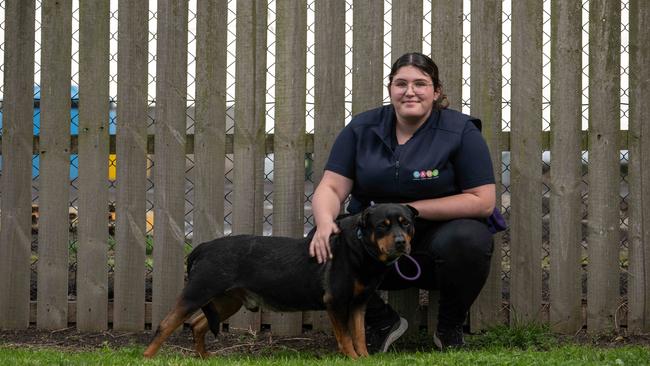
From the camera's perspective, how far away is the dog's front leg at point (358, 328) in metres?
5.16

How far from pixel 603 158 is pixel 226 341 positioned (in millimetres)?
2553

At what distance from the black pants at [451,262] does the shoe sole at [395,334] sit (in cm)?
17

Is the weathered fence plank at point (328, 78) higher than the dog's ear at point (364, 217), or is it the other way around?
the weathered fence plank at point (328, 78)

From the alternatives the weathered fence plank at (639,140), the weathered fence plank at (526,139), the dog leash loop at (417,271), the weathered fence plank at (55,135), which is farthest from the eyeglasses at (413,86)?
the weathered fence plank at (55,135)

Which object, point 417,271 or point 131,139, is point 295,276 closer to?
point 417,271

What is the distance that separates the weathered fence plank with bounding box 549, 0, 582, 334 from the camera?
5801 millimetres

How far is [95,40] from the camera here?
602 cm

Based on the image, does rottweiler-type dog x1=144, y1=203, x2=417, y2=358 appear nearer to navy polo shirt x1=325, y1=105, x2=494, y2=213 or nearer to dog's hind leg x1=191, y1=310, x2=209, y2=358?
dog's hind leg x1=191, y1=310, x2=209, y2=358

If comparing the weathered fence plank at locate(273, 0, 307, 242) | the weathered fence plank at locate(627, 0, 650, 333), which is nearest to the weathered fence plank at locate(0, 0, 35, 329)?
the weathered fence plank at locate(273, 0, 307, 242)

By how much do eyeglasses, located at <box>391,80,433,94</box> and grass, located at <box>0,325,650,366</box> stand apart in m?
1.42


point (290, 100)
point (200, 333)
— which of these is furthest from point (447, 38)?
point (200, 333)

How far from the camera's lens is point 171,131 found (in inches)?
236

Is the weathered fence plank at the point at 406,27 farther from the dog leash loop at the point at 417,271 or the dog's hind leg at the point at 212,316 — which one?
the dog's hind leg at the point at 212,316

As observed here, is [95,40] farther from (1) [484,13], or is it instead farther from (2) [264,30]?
(1) [484,13]
